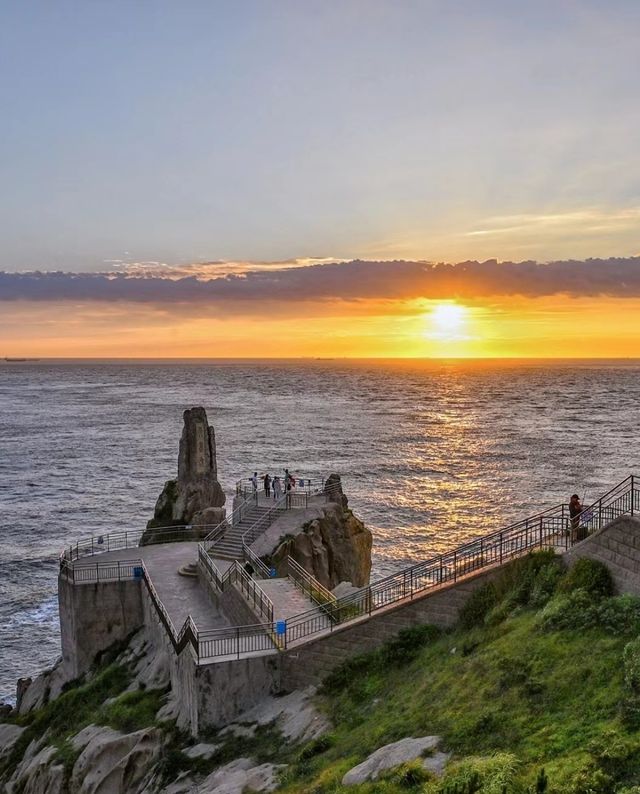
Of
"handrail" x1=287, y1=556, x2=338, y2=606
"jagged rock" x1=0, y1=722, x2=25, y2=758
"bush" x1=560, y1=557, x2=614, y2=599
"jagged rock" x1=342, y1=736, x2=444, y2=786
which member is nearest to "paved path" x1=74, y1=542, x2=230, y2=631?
"handrail" x1=287, y1=556, x2=338, y2=606

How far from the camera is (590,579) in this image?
21.1m

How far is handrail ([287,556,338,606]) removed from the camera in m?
29.1

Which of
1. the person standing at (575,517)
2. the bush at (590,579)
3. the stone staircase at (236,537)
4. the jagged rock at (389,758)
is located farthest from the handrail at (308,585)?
the jagged rock at (389,758)

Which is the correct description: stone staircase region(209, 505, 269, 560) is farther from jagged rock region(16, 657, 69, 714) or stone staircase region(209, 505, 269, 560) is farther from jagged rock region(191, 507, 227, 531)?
jagged rock region(16, 657, 69, 714)

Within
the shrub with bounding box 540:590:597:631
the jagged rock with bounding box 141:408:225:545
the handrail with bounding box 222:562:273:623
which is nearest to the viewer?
the shrub with bounding box 540:590:597:631

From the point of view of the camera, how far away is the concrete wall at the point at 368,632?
2411 centimetres

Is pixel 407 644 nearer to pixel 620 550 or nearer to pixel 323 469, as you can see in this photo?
pixel 620 550

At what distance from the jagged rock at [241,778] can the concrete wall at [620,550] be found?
390 inches

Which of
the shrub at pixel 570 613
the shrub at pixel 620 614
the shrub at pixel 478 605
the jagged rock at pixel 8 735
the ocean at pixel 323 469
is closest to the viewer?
the shrub at pixel 620 614

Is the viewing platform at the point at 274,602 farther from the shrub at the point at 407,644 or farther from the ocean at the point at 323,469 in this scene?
the ocean at the point at 323,469

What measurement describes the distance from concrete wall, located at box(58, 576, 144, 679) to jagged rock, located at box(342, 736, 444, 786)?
21.1 metres

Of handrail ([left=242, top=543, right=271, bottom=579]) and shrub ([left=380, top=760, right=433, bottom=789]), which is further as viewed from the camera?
handrail ([left=242, top=543, right=271, bottom=579])

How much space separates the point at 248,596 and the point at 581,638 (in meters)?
13.6

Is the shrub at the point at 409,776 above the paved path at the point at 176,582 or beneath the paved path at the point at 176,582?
above
